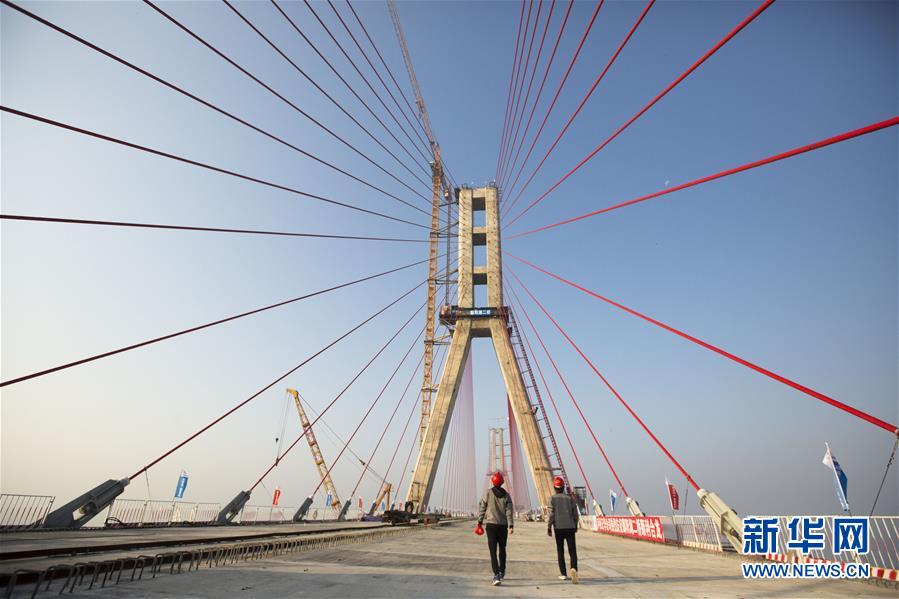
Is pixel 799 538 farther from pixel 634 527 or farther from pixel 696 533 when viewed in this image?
pixel 634 527

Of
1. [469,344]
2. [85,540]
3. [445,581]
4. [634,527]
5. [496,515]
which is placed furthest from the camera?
[469,344]

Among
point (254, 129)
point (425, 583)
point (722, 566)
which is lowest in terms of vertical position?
point (722, 566)

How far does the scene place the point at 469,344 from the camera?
29.0 m

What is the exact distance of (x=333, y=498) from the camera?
70062 mm

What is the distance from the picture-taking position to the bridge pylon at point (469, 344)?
2534 cm

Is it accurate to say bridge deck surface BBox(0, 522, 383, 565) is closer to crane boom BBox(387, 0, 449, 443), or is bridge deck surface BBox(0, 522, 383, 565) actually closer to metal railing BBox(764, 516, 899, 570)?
metal railing BBox(764, 516, 899, 570)

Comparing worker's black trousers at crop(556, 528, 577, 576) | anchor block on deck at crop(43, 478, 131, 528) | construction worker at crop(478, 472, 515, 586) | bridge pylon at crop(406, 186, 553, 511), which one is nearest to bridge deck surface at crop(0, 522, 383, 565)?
anchor block on deck at crop(43, 478, 131, 528)

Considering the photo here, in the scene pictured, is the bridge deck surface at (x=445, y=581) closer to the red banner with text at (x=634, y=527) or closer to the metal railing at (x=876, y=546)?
the metal railing at (x=876, y=546)

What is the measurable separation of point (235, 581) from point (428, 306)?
4213cm

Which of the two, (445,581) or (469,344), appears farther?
(469,344)

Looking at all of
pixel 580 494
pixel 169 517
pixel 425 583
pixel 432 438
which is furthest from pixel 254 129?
pixel 580 494

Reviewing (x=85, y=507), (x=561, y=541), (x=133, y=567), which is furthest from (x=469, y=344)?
(x=133, y=567)

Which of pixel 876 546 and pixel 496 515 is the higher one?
pixel 496 515

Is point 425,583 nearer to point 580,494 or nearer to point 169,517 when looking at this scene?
point 169,517
